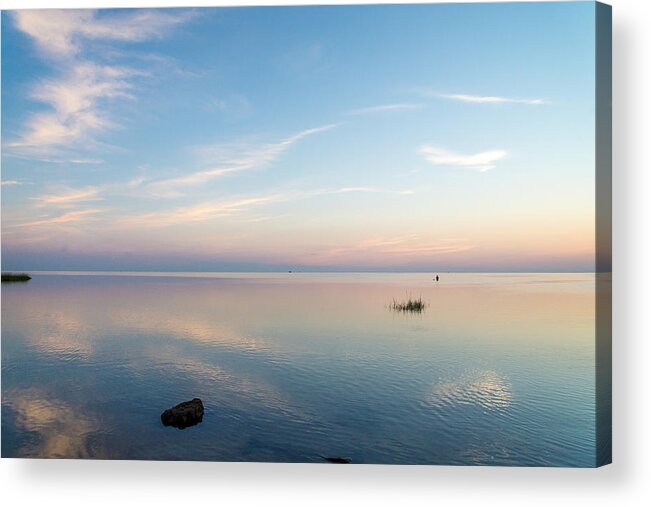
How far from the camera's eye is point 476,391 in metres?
5.18

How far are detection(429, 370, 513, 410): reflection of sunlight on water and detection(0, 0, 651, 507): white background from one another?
0.85 meters

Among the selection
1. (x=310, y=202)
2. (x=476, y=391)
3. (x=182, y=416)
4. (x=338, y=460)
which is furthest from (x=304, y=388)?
(x=310, y=202)

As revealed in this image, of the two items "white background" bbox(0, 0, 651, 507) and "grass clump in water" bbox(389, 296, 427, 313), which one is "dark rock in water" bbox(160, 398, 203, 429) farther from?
"grass clump in water" bbox(389, 296, 427, 313)

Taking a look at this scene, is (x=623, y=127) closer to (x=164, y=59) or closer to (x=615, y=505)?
(x=615, y=505)

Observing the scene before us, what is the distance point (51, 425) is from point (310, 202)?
4351mm

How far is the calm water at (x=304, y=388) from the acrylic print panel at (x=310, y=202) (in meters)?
0.03

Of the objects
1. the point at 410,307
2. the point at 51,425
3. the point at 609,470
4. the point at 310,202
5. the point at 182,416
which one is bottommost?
the point at 609,470

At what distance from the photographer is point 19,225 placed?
5.17 meters

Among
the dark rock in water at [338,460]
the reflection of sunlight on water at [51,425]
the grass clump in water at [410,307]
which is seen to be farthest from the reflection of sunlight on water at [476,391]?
the grass clump in water at [410,307]

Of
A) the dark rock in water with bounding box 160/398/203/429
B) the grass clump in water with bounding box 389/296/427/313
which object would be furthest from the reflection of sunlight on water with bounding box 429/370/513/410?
the grass clump in water with bounding box 389/296/427/313

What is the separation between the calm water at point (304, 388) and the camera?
13.9 feet

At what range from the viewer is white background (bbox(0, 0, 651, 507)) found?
4.09 m

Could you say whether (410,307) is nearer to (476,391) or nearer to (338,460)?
(476,391)

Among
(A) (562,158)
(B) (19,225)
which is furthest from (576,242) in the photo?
(B) (19,225)
